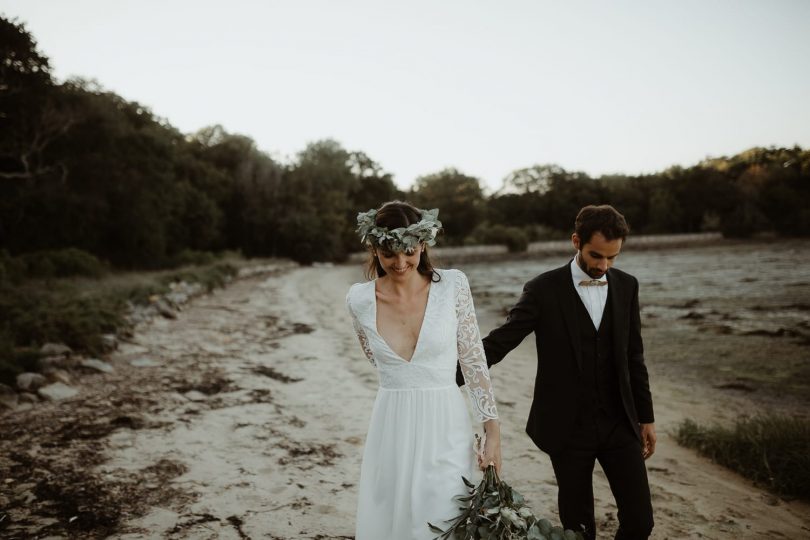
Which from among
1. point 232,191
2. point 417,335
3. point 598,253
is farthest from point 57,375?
point 232,191

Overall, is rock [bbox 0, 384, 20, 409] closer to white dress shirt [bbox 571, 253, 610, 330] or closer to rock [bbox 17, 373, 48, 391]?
rock [bbox 17, 373, 48, 391]

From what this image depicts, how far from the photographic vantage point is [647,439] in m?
2.67

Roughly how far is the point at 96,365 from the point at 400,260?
265 inches

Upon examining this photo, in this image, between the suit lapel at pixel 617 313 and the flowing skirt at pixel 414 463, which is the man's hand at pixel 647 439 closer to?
the suit lapel at pixel 617 313

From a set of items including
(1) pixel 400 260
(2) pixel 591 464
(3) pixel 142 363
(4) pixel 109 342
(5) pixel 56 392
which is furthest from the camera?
(4) pixel 109 342

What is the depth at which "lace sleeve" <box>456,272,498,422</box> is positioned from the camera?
233cm

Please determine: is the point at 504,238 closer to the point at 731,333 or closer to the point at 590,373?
the point at 731,333

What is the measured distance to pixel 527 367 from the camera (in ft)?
29.5

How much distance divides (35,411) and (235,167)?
40.7m

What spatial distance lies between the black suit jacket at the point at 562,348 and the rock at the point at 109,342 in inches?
293

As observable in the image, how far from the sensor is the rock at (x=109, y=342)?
8016 mm

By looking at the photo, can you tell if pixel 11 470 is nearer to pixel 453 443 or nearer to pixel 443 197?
pixel 453 443

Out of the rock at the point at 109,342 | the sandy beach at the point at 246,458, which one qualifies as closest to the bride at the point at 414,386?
the sandy beach at the point at 246,458

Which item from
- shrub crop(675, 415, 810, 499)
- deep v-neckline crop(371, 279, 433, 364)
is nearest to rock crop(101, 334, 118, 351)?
deep v-neckline crop(371, 279, 433, 364)
